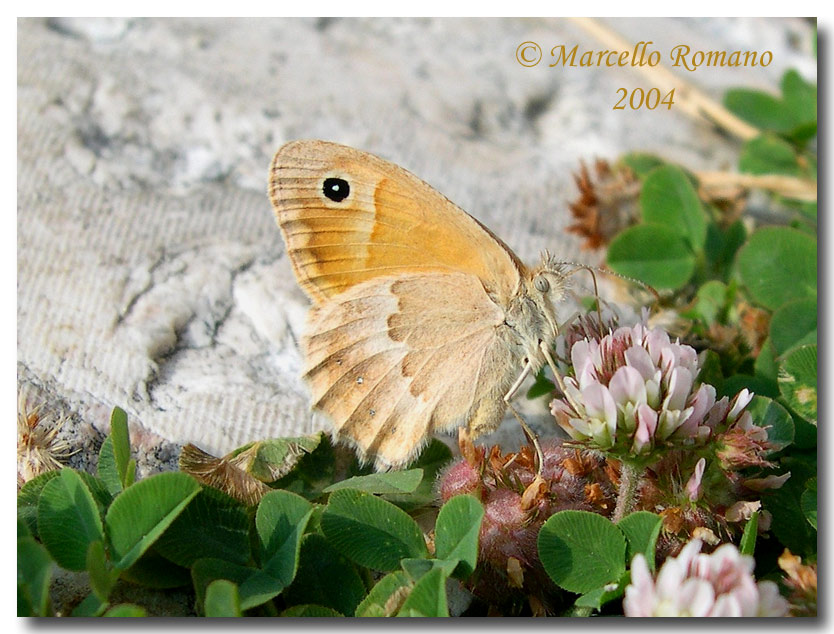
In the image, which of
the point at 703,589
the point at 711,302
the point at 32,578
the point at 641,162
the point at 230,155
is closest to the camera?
the point at 703,589

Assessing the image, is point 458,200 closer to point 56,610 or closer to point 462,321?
point 462,321

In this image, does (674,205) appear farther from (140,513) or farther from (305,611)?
(140,513)

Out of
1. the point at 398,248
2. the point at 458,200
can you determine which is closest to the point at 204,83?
the point at 458,200

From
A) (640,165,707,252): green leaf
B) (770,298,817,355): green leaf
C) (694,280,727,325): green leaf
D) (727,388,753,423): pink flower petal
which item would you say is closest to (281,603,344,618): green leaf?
(727,388,753,423): pink flower petal

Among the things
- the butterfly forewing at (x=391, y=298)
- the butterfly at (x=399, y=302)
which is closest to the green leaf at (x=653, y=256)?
the butterfly at (x=399, y=302)

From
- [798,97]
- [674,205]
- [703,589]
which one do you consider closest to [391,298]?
[703,589]

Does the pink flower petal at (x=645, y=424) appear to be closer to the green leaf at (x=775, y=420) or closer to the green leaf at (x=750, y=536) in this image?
the green leaf at (x=750, y=536)

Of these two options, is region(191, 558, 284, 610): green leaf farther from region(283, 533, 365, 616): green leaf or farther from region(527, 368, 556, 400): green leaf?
region(527, 368, 556, 400): green leaf
